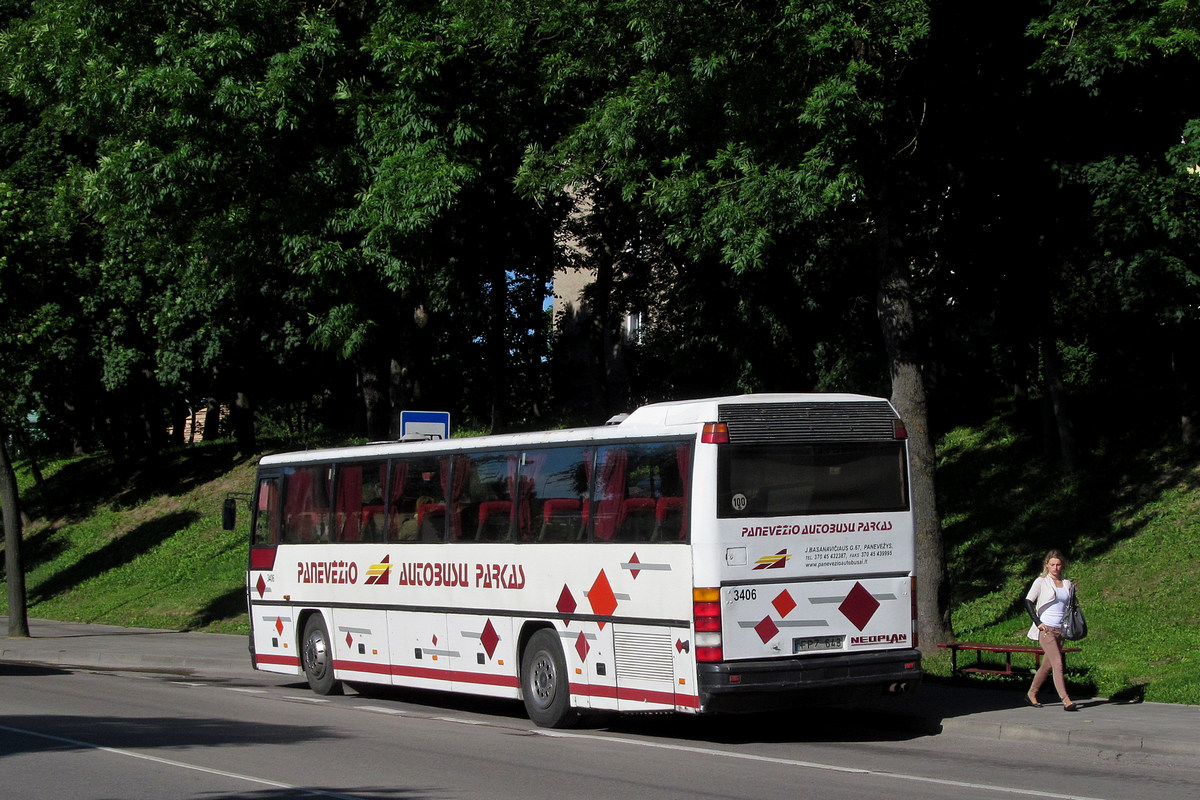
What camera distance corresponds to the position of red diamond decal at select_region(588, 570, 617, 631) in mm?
11719

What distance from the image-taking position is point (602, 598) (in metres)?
11.8

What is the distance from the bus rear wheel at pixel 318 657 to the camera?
641 inches

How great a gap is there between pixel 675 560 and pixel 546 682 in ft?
8.18

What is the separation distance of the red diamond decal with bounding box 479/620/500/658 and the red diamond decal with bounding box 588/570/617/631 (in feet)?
5.74

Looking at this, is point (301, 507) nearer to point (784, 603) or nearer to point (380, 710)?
point (380, 710)

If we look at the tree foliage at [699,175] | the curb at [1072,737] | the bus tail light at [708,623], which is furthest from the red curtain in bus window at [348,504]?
the curb at [1072,737]

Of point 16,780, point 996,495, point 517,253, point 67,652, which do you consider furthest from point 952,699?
point 67,652

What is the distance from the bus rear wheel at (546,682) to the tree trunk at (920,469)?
197 inches

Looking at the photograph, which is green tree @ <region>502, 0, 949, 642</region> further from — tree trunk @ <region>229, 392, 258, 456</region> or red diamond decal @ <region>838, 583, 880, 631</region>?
tree trunk @ <region>229, 392, 258, 456</region>

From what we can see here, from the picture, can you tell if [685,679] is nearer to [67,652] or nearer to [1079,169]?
[1079,169]

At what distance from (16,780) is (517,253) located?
17.4 meters

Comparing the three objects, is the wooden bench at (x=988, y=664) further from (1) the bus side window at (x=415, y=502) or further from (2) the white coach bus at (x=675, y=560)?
(1) the bus side window at (x=415, y=502)

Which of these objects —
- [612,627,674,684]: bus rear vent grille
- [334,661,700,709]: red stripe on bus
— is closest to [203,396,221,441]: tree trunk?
[334,661,700,709]: red stripe on bus

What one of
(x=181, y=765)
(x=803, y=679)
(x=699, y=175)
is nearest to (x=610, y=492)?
(x=803, y=679)
